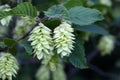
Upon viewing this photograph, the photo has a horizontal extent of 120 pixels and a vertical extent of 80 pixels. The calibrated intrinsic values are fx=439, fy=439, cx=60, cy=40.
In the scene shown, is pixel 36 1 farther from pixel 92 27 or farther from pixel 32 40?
pixel 32 40

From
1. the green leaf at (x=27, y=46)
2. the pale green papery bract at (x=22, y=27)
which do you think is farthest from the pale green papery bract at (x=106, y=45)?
the green leaf at (x=27, y=46)

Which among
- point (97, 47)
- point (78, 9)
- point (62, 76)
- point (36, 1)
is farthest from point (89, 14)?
point (97, 47)

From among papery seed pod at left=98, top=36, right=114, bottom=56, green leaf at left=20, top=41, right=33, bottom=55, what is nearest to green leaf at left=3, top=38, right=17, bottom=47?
green leaf at left=20, top=41, right=33, bottom=55

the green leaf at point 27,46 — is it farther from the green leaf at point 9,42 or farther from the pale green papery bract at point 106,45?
the pale green papery bract at point 106,45

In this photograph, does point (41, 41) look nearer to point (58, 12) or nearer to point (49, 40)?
point (49, 40)

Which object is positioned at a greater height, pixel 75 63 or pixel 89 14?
pixel 89 14

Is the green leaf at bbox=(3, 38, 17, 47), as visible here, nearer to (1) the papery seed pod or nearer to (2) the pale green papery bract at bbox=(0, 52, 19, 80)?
(2) the pale green papery bract at bbox=(0, 52, 19, 80)
